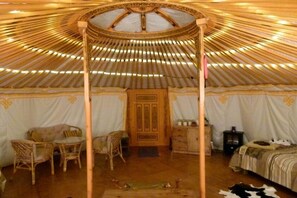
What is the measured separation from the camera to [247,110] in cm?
695

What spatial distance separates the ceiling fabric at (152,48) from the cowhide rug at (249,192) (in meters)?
2.13

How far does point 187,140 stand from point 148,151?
1.17 m

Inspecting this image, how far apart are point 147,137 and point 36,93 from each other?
346 centimetres

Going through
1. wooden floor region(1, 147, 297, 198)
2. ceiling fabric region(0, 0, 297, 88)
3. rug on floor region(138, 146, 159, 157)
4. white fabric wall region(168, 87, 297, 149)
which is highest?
ceiling fabric region(0, 0, 297, 88)

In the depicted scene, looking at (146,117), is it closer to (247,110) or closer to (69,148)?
(69,148)

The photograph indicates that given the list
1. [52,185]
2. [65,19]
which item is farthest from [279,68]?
[52,185]

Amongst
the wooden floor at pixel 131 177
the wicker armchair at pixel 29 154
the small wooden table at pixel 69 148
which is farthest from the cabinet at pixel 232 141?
the wicker armchair at pixel 29 154

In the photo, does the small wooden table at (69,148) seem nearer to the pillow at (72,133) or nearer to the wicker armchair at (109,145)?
the wicker armchair at (109,145)

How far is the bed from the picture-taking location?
4414mm

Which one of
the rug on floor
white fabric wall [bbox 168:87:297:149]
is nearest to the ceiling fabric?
white fabric wall [bbox 168:87:297:149]

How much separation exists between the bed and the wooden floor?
0.20 meters

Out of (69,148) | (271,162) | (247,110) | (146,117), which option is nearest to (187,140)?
(146,117)

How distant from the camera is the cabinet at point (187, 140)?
6.97 metres

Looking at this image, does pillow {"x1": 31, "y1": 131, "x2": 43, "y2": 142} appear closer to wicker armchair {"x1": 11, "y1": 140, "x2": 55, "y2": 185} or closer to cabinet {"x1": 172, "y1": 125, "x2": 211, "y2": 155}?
wicker armchair {"x1": 11, "y1": 140, "x2": 55, "y2": 185}
